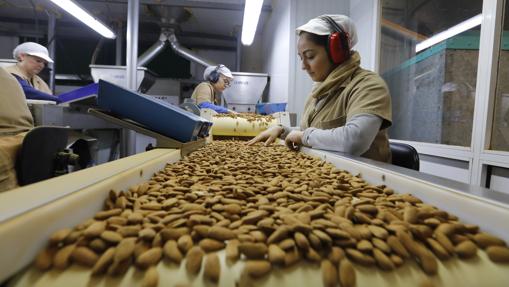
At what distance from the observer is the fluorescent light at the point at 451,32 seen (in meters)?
2.00

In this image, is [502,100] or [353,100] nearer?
[353,100]

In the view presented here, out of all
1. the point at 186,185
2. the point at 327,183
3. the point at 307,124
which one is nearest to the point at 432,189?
the point at 327,183

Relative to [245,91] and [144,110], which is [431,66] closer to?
[144,110]

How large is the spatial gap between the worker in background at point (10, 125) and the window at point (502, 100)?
240 cm

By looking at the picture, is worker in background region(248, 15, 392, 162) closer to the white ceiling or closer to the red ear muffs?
the red ear muffs

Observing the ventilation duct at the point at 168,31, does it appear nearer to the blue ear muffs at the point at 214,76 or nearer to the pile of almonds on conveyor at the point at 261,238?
the blue ear muffs at the point at 214,76

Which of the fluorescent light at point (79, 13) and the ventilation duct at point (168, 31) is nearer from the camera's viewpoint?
the fluorescent light at point (79, 13)

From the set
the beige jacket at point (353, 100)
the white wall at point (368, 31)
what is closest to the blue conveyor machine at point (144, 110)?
the beige jacket at point (353, 100)

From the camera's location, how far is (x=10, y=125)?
Answer: 127cm

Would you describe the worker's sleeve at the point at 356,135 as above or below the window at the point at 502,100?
below

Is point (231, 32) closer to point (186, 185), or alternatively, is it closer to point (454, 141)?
point (454, 141)

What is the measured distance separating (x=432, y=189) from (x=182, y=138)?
107 cm

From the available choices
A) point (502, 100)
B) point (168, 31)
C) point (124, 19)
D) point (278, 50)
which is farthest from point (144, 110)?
point (124, 19)

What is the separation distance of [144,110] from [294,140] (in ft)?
2.61
